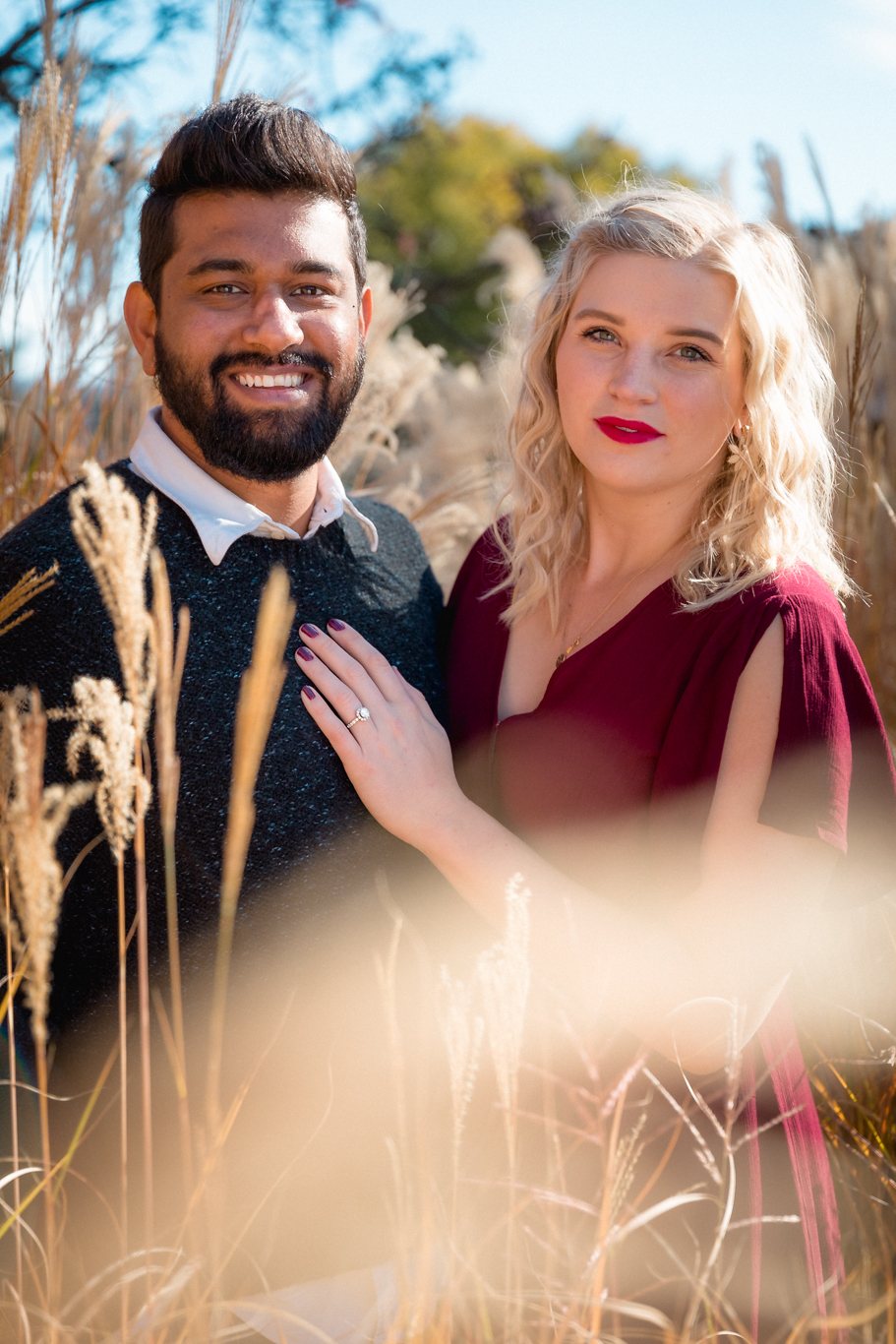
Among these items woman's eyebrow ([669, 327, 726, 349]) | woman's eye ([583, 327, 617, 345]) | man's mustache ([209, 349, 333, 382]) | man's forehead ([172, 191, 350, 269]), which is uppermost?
man's forehead ([172, 191, 350, 269])

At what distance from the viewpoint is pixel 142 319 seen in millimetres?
1795

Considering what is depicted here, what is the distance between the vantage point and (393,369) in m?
2.73

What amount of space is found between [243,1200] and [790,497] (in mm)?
1398

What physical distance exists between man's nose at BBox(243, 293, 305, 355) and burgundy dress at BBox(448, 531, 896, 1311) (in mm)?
714

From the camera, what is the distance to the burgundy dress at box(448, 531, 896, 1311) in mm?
1481

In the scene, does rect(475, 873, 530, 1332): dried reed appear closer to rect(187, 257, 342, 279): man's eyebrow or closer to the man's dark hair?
rect(187, 257, 342, 279): man's eyebrow

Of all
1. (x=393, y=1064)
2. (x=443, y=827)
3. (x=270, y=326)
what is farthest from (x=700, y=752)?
(x=270, y=326)

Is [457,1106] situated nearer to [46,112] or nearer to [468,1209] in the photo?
[468,1209]

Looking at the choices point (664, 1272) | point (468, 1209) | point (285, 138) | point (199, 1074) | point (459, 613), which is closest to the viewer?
point (468, 1209)

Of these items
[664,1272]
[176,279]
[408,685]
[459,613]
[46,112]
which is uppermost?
[46,112]

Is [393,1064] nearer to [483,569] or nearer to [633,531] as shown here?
[633,531]

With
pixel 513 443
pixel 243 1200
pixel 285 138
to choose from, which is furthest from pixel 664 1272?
pixel 285 138

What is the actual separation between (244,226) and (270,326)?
0.17 metres

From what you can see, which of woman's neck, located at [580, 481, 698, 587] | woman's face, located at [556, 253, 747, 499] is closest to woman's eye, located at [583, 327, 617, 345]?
woman's face, located at [556, 253, 747, 499]
